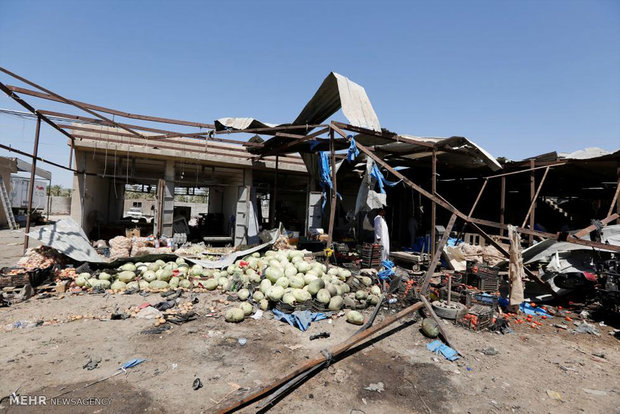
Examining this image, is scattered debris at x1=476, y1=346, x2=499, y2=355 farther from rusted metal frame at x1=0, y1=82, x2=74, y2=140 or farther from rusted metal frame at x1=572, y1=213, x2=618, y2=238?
rusted metal frame at x1=0, y1=82, x2=74, y2=140

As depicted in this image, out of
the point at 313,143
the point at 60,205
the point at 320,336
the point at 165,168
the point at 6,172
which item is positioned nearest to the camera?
the point at 320,336

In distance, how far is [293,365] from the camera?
380 cm

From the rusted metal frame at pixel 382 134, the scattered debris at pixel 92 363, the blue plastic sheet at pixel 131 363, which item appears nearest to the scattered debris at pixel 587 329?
the rusted metal frame at pixel 382 134

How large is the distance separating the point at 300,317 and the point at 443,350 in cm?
236

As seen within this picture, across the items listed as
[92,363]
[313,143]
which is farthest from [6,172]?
[92,363]

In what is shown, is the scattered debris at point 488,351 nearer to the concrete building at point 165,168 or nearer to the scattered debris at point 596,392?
the scattered debris at point 596,392

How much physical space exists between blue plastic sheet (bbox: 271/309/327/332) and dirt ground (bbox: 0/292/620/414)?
0.42 ft

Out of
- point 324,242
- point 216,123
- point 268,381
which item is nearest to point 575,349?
point 268,381

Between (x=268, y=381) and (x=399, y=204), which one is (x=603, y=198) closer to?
(x=399, y=204)

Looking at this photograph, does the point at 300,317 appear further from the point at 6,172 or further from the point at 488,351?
the point at 6,172

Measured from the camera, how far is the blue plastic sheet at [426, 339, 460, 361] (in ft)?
13.6

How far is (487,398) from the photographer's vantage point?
3.30m

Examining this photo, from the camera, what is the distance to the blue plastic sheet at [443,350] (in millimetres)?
4145

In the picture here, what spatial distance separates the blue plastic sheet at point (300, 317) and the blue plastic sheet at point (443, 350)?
75.6 inches
